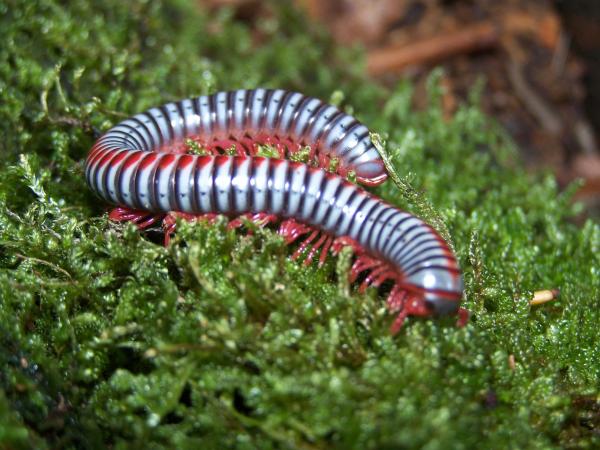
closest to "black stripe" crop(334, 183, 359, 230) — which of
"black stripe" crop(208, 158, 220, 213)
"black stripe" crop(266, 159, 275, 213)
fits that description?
"black stripe" crop(266, 159, 275, 213)

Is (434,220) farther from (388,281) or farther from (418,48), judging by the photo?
(418,48)

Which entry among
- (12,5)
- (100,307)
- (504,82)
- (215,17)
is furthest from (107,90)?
(504,82)

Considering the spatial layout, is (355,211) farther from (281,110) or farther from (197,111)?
(197,111)

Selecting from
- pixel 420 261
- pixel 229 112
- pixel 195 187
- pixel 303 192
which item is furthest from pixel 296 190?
pixel 229 112

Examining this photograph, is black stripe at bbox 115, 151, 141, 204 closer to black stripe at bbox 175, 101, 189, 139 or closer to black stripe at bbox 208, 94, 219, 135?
black stripe at bbox 175, 101, 189, 139

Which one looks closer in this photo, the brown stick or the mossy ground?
the mossy ground

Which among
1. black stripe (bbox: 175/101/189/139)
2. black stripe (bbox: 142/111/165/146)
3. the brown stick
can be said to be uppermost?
the brown stick
